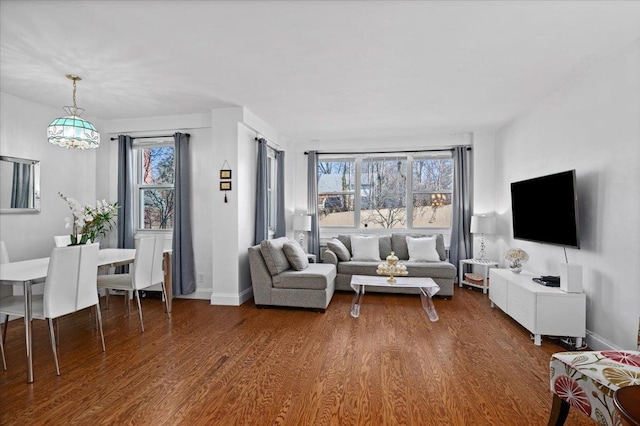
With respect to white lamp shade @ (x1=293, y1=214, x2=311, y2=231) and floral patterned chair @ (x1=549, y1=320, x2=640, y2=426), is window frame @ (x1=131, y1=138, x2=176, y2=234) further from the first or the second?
floral patterned chair @ (x1=549, y1=320, x2=640, y2=426)

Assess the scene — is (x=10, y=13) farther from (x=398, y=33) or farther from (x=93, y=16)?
(x=398, y=33)

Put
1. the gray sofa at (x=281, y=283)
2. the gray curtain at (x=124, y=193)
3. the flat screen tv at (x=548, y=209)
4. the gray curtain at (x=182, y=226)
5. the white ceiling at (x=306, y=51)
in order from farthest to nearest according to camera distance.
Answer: the gray curtain at (x=124, y=193) → the gray curtain at (x=182, y=226) → the gray sofa at (x=281, y=283) → the flat screen tv at (x=548, y=209) → the white ceiling at (x=306, y=51)

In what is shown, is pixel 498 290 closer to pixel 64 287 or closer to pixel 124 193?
pixel 64 287

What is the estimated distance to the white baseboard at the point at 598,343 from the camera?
2.68 m

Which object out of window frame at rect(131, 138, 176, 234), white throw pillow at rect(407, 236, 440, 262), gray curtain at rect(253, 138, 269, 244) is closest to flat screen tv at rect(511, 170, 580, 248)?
white throw pillow at rect(407, 236, 440, 262)

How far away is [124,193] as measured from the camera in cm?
455

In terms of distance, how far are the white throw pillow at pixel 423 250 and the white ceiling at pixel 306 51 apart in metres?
2.10

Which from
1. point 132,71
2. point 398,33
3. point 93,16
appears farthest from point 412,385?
point 132,71

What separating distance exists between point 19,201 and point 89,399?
115 inches

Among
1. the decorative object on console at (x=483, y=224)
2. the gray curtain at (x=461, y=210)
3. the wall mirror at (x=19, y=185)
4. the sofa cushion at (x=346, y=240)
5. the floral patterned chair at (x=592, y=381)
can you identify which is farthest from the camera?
the sofa cushion at (x=346, y=240)

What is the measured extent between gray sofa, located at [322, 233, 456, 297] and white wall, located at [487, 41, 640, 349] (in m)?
1.25

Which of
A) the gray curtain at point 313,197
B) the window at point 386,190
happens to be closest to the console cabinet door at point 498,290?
the window at point 386,190

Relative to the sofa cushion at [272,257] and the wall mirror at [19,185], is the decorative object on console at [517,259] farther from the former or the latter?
the wall mirror at [19,185]

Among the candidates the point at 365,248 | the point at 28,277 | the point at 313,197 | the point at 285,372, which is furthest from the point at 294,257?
the point at 28,277
